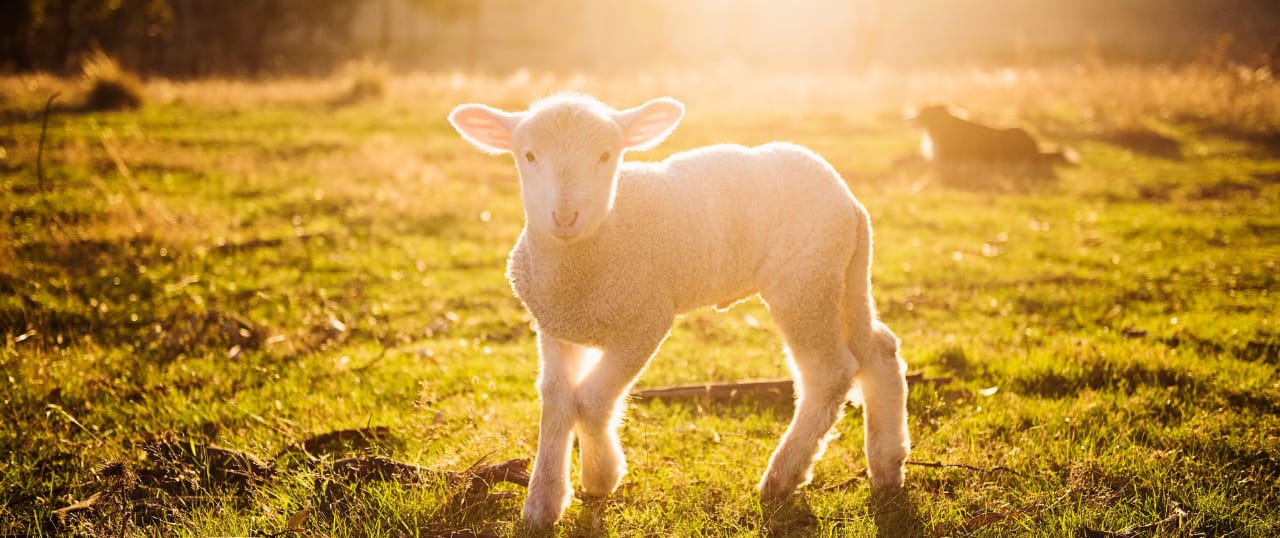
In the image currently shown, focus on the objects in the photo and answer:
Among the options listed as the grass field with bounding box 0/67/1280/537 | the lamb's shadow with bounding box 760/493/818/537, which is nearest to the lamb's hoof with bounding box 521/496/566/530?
the grass field with bounding box 0/67/1280/537

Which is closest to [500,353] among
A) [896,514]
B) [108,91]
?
[896,514]

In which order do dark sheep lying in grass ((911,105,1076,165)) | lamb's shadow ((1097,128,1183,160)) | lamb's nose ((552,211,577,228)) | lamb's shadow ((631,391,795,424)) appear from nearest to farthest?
lamb's nose ((552,211,577,228)) < lamb's shadow ((631,391,795,424)) < dark sheep lying in grass ((911,105,1076,165)) < lamb's shadow ((1097,128,1183,160))

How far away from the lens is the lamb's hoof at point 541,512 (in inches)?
156

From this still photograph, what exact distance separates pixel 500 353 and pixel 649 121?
349cm

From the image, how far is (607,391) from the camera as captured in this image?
3898 millimetres

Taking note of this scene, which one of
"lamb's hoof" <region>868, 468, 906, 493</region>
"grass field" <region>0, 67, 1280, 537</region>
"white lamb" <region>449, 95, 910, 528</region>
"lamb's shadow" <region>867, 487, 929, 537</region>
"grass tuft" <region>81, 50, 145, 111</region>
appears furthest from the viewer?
"grass tuft" <region>81, 50, 145, 111</region>

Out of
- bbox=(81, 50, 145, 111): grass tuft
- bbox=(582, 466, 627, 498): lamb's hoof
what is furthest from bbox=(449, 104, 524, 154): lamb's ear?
bbox=(81, 50, 145, 111): grass tuft

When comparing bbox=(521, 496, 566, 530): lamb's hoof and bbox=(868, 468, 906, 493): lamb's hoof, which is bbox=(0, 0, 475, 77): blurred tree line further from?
bbox=(868, 468, 906, 493): lamb's hoof

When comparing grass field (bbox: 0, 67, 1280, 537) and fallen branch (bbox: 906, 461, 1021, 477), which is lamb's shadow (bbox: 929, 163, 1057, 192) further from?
fallen branch (bbox: 906, 461, 1021, 477)

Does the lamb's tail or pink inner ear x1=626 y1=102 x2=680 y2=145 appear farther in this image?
the lamb's tail

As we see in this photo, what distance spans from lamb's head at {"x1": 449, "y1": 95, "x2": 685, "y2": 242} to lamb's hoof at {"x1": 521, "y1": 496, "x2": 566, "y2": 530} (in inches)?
49.8

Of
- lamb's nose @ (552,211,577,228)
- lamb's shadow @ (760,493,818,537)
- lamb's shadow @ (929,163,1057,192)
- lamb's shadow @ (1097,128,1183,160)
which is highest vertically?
lamb's nose @ (552,211,577,228)

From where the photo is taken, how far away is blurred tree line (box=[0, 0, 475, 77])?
35.8 metres

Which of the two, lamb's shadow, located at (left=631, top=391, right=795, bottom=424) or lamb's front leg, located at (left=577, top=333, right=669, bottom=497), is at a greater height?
lamb's front leg, located at (left=577, top=333, right=669, bottom=497)
